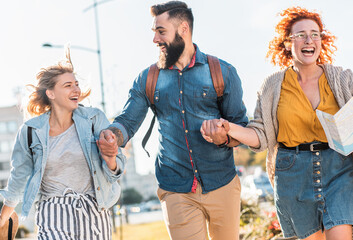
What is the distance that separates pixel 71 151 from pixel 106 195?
511 mm

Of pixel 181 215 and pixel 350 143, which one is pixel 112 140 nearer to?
pixel 181 215

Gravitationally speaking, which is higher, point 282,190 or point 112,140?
point 112,140

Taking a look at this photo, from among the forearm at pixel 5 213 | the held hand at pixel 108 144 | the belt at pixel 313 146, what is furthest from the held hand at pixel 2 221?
the belt at pixel 313 146

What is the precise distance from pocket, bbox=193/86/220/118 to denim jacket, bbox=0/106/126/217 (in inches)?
32.2

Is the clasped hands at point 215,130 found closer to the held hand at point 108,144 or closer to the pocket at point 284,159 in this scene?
the pocket at point 284,159

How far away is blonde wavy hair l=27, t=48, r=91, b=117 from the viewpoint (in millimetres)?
5332

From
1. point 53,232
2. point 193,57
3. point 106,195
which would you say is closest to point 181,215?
point 106,195

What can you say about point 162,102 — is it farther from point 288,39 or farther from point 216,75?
point 288,39

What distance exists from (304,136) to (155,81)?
58.1 inches

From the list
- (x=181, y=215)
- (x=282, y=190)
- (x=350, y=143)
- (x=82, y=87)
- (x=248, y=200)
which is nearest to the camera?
(x=350, y=143)

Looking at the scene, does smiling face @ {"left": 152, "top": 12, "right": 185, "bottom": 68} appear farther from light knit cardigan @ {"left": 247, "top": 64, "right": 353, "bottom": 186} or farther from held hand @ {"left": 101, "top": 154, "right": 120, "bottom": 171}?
held hand @ {"left": 101, "top": 154, "right": 120, "bottom": 171}

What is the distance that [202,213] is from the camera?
4.99m

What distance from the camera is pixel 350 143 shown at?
412 centimetres

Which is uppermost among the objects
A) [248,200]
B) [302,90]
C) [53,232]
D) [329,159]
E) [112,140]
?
[302,90]
